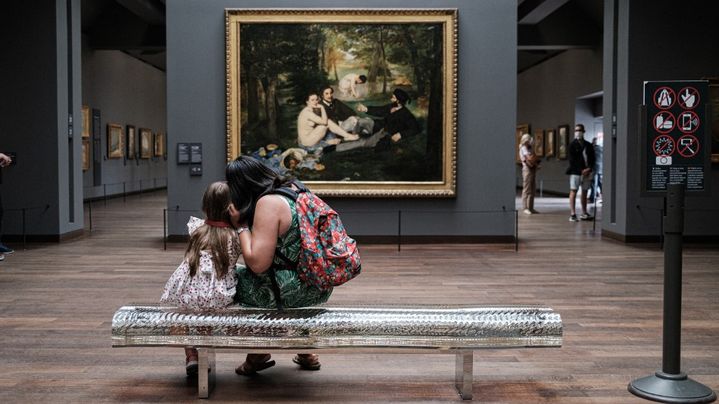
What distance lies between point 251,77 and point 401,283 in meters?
5.85

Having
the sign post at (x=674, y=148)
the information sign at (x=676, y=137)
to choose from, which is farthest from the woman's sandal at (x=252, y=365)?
the information sign at (x=676, y=137)

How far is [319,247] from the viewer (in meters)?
5.01

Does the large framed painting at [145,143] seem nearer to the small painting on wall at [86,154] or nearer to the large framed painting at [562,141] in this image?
the small painting on wall at [86,154]

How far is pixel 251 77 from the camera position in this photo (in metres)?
14.0

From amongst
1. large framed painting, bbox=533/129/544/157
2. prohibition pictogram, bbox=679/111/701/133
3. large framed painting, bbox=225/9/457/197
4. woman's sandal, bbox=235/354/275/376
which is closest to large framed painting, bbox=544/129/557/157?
large framed painting, bbox=533/129/544/157

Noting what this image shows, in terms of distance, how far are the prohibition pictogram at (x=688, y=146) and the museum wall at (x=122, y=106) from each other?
2456cm

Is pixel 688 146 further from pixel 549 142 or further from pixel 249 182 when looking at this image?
pixel 549 142

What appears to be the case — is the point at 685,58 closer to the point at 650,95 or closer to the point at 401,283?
the point at 401,283

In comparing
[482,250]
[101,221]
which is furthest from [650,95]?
[101,221]

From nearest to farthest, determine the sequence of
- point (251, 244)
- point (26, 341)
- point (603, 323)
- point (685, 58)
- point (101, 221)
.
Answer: point (251, 244) → point (26, 341) → point (603, 323) → point (685, 58) → point (101, 221)

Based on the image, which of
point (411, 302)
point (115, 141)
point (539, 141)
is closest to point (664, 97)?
point (411, 302)

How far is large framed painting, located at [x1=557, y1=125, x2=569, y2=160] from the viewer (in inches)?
1245

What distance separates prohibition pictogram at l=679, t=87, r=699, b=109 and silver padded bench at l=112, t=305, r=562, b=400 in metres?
1.60

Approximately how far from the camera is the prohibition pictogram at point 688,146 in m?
5.00
